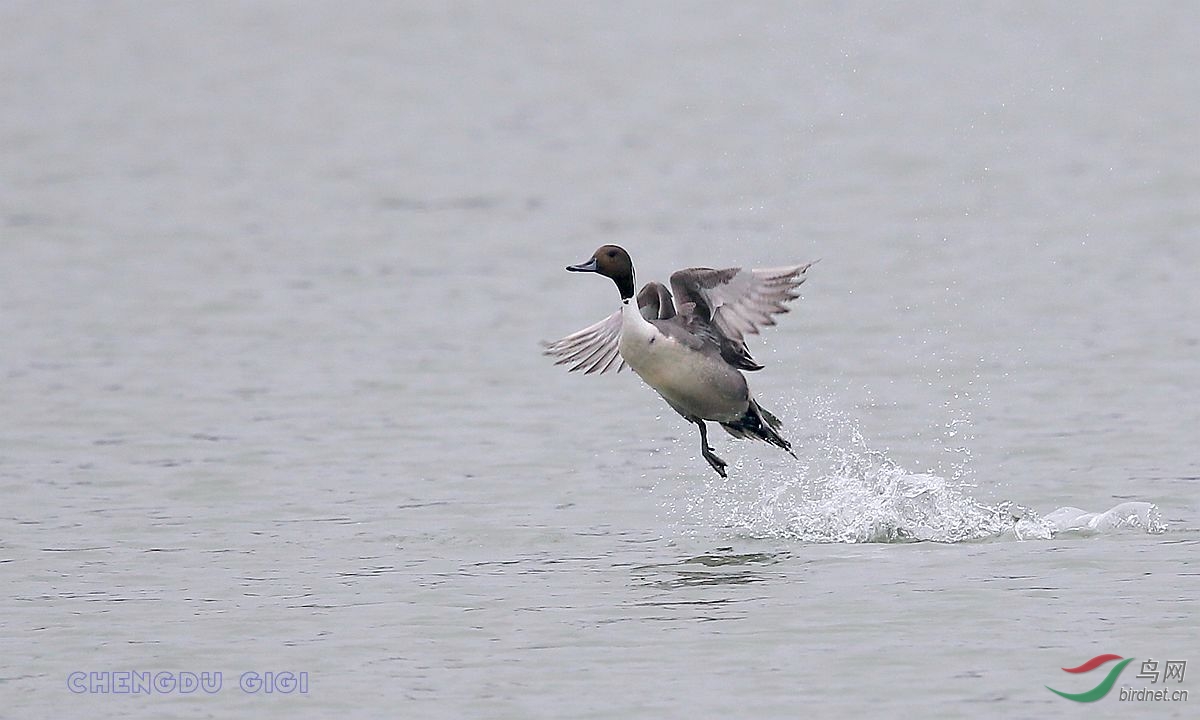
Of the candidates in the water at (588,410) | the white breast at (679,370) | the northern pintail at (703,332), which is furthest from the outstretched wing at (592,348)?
the water at (588,410)

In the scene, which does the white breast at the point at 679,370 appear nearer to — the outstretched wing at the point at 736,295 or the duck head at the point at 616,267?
the duck head at the point at 616,267

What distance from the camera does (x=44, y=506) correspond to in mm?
12023

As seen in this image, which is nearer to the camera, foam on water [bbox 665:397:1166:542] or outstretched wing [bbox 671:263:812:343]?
foam on water [bbox 665:397:1166:542]

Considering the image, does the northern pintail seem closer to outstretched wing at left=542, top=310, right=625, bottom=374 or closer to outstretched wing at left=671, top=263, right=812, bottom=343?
outstretched wing at left=671, top=263, right=812, bottom=343

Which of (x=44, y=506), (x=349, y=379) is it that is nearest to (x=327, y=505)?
(x=44, y=506)

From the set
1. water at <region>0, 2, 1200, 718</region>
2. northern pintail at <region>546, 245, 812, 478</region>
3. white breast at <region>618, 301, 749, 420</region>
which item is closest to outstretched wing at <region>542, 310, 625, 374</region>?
northern pintail at <region>546, 245, 812, 478</region>

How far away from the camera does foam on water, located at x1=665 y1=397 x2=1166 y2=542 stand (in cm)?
1044

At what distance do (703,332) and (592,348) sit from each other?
0.79 m

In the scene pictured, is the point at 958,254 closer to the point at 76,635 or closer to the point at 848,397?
the point at 848,397

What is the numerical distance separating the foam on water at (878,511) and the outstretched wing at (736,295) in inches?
42.5

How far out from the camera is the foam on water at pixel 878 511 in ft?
34.2

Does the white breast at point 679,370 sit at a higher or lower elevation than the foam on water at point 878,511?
higher

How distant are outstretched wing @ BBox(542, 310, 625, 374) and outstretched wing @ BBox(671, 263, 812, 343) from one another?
57 centimetres

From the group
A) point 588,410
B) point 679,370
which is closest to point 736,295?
point 679,370
